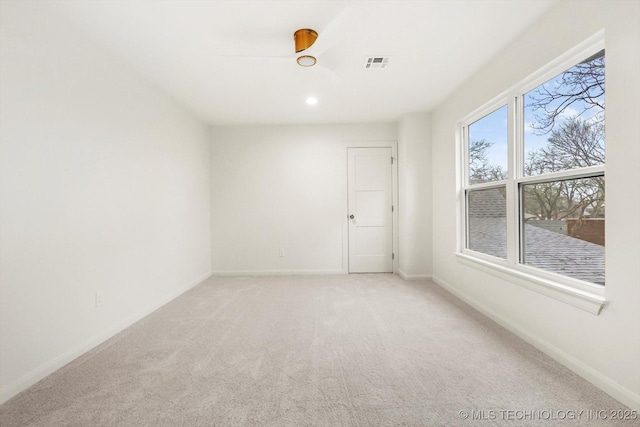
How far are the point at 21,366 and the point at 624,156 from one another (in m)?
3.70

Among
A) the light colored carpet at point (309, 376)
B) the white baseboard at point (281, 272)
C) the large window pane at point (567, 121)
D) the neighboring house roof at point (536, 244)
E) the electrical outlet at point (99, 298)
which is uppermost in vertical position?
the large window pane at point (567, 121)

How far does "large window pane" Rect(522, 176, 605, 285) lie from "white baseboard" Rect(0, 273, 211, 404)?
3.64 m

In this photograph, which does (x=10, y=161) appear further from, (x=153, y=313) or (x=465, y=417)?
(x=465, y=417)

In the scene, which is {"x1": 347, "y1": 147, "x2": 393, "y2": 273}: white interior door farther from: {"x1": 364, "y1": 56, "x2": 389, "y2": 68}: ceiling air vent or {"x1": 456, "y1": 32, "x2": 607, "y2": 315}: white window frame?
{"x1": 364, "y1": 56, "x2": 389, "y2": 68}: ceiling air vent

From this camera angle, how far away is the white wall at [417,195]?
4398 mm

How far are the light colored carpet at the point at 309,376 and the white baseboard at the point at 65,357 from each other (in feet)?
0.16

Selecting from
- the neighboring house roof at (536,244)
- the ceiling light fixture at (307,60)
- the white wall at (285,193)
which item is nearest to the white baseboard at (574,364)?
the neighboring house roof at (536,244)

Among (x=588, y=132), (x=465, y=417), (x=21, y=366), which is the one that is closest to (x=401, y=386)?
(x=465, y=417)

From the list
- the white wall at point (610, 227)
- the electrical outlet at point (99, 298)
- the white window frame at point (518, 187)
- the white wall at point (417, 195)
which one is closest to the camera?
the white wall at point (610, 227)

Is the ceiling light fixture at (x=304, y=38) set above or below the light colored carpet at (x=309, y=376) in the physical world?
above

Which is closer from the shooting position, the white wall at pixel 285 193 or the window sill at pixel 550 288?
the window sill at pixel 550 288

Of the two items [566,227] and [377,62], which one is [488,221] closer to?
[566,227]

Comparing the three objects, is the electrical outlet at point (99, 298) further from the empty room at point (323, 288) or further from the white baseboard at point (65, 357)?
the white baseboard at point (65, 357)

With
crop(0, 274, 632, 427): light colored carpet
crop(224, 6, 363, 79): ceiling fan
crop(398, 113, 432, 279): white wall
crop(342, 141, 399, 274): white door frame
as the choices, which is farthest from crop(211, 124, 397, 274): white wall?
crop(224, 6, 363, 79): ceiling fan
